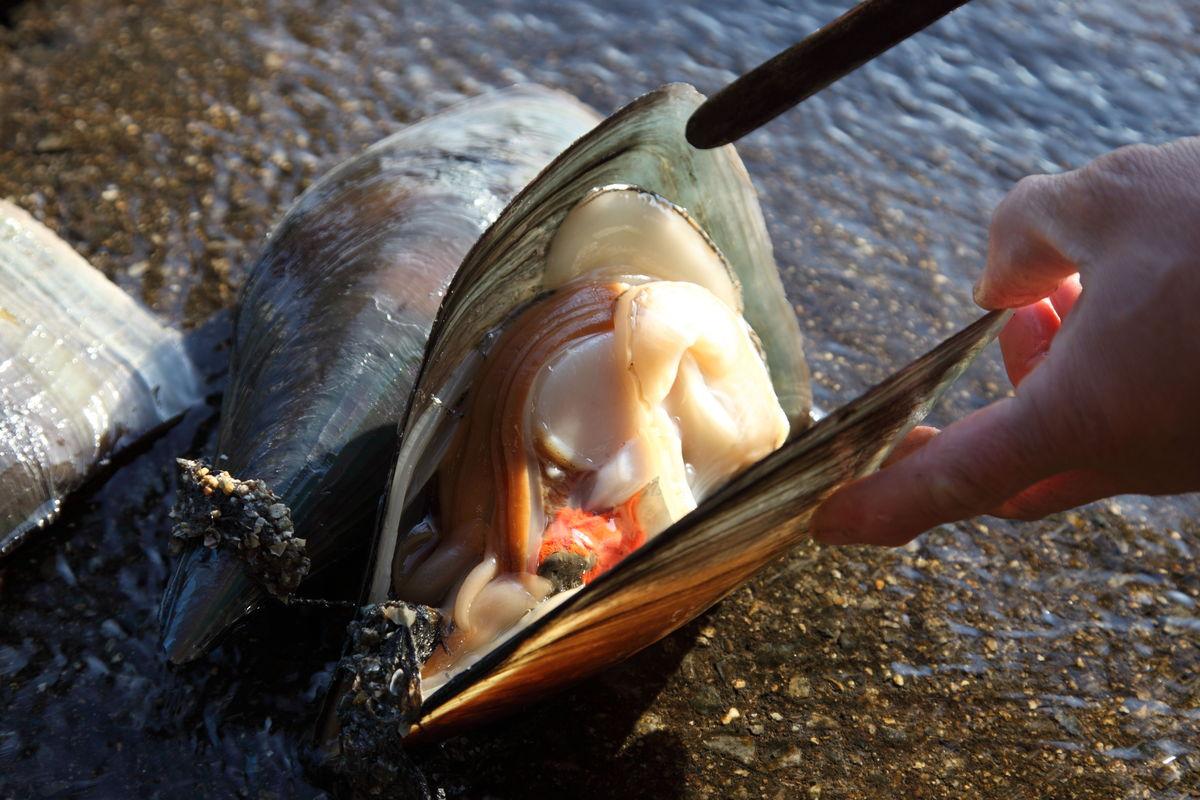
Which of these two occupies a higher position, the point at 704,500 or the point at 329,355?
the point at 704,500

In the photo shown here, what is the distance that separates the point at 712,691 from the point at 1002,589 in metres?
0.96

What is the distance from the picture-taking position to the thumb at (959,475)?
1967 mm

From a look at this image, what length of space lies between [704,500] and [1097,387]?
72 centimetres

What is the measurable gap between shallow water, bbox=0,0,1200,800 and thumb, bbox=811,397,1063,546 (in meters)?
0.80

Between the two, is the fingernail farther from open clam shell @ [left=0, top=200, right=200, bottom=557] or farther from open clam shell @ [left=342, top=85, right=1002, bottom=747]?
open clam shell @ [left=0, top=200, right=200, bottom=557]

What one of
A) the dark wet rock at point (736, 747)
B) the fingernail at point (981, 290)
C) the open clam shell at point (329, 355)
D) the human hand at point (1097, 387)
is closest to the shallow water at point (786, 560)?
the dark wet rock at point (736, 747)

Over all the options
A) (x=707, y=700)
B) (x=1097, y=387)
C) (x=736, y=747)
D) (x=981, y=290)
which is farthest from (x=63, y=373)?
(x=1097, y=387)

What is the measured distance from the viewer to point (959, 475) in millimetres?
2002

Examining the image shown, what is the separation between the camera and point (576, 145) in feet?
9.18

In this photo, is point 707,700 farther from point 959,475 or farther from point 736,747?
point 959,475

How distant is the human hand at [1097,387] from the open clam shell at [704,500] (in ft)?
0.50

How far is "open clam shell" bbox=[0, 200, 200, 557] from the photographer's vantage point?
120 inches

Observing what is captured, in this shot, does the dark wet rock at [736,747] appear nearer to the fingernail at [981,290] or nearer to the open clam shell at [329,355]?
the open clam shell at [329,355]

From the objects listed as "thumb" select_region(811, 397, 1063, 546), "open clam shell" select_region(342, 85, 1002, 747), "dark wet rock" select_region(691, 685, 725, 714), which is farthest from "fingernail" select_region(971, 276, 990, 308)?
"dark wet rock" select_region(691, 685, 725, 714)
